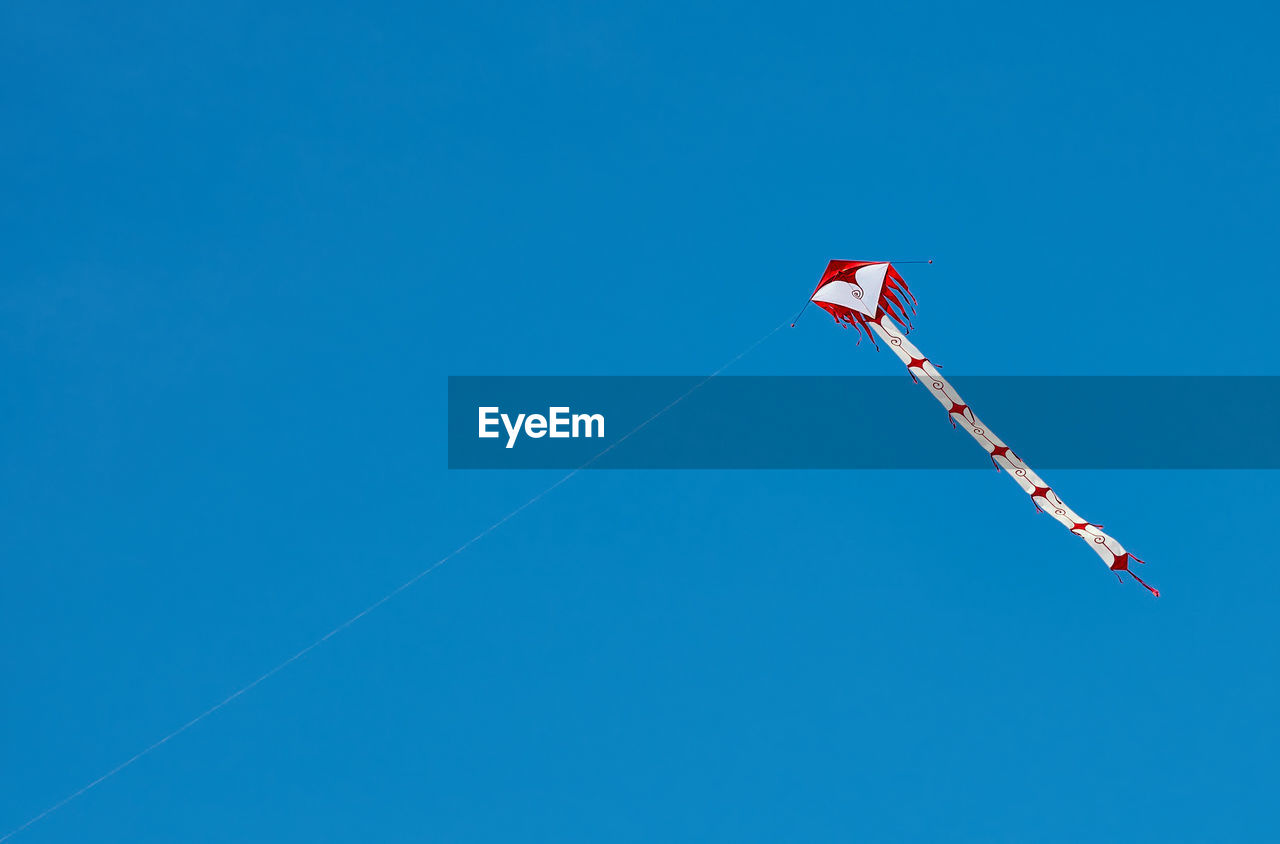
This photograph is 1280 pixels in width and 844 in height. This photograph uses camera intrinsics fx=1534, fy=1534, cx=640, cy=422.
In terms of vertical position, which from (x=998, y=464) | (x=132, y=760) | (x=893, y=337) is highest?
(x=893, y=337)

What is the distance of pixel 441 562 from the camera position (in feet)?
105

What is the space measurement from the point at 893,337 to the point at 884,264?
1393mm

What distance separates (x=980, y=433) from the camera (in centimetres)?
2877

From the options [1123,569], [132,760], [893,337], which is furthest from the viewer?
[132,760]

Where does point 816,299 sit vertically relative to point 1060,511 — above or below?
above

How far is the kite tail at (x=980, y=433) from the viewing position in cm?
2808

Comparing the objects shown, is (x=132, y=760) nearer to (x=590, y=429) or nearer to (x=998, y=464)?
(x=590, y=429)

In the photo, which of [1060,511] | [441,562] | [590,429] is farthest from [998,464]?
[441,562]

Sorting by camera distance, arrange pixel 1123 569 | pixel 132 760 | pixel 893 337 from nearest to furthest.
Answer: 1. pixel 1123 569
2. pixel 893 337
3. pixel 132 760

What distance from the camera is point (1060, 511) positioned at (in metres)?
28.1

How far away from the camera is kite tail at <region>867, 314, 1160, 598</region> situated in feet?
92.1

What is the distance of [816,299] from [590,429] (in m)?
5.72

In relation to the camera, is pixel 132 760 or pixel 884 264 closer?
pixel 884 264

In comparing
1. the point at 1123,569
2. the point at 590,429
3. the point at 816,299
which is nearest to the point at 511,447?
the point at 590,429
